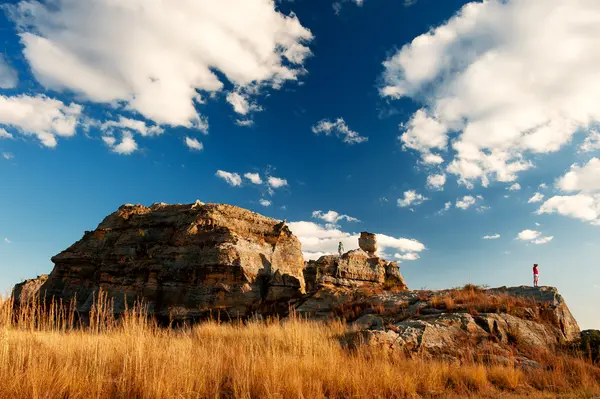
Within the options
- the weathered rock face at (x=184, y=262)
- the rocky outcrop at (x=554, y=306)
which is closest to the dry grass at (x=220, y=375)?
the rocky outcrop at (x=554, y=306)

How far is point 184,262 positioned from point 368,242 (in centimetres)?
1995

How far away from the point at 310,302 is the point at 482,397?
16.2 meters

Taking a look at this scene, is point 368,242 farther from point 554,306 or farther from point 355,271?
point 554,306

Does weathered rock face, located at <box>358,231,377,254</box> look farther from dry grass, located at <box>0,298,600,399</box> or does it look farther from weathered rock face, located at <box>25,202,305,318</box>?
dry grass, located at <box>0,298,600,399</box>

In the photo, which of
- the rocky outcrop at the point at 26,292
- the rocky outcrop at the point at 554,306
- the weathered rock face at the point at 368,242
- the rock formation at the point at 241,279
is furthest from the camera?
the weathered rock face at the point at 368,242

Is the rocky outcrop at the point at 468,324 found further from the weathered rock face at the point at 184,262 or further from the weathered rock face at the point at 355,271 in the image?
the weathered rock face at the point at 184,262

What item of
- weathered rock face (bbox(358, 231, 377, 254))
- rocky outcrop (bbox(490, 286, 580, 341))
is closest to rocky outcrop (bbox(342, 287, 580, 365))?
rocky outcrop (bbox(490, 286, 580, 341))

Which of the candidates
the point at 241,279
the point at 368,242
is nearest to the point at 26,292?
the point at 241,279

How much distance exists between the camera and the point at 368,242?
128ft

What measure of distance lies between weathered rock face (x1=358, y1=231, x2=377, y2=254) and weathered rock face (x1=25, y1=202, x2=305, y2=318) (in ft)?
25.4

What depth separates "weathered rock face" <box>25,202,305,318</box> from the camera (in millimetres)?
28703

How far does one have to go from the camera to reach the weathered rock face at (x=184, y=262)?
28.7 meters

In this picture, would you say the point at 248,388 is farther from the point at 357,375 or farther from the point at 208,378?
the point at 357,375

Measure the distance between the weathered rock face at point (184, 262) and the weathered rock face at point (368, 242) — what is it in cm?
776
